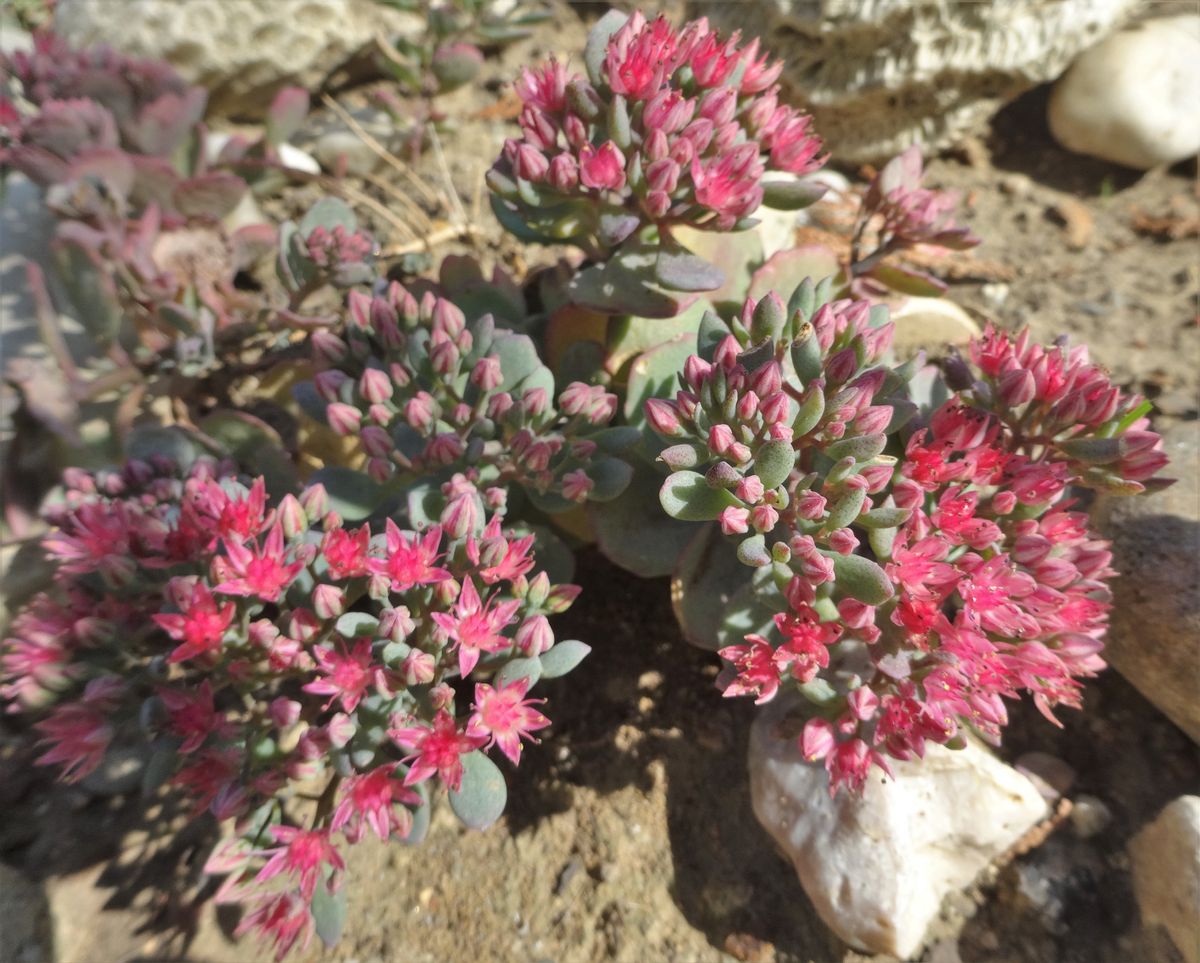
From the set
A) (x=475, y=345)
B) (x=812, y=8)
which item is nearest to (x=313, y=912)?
(x=475, y=345)

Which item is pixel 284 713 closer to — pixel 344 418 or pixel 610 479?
pixel 344 418

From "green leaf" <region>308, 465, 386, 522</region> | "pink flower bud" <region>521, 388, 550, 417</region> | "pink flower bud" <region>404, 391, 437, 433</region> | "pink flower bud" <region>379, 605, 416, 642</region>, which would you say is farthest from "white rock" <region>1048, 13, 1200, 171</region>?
"pink flower bud" <region>379, 605, 416, 642</region>

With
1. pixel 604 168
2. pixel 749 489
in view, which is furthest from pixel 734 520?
pixel 604 168

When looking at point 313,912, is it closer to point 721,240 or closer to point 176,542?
point 176,542

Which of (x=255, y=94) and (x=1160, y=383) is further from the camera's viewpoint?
(x=255, y=94)

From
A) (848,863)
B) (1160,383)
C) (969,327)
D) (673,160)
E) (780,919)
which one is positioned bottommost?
(780,919)

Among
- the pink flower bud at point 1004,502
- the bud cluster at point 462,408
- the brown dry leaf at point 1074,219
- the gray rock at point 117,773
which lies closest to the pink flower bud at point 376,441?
the bud cluster at point 462,408
